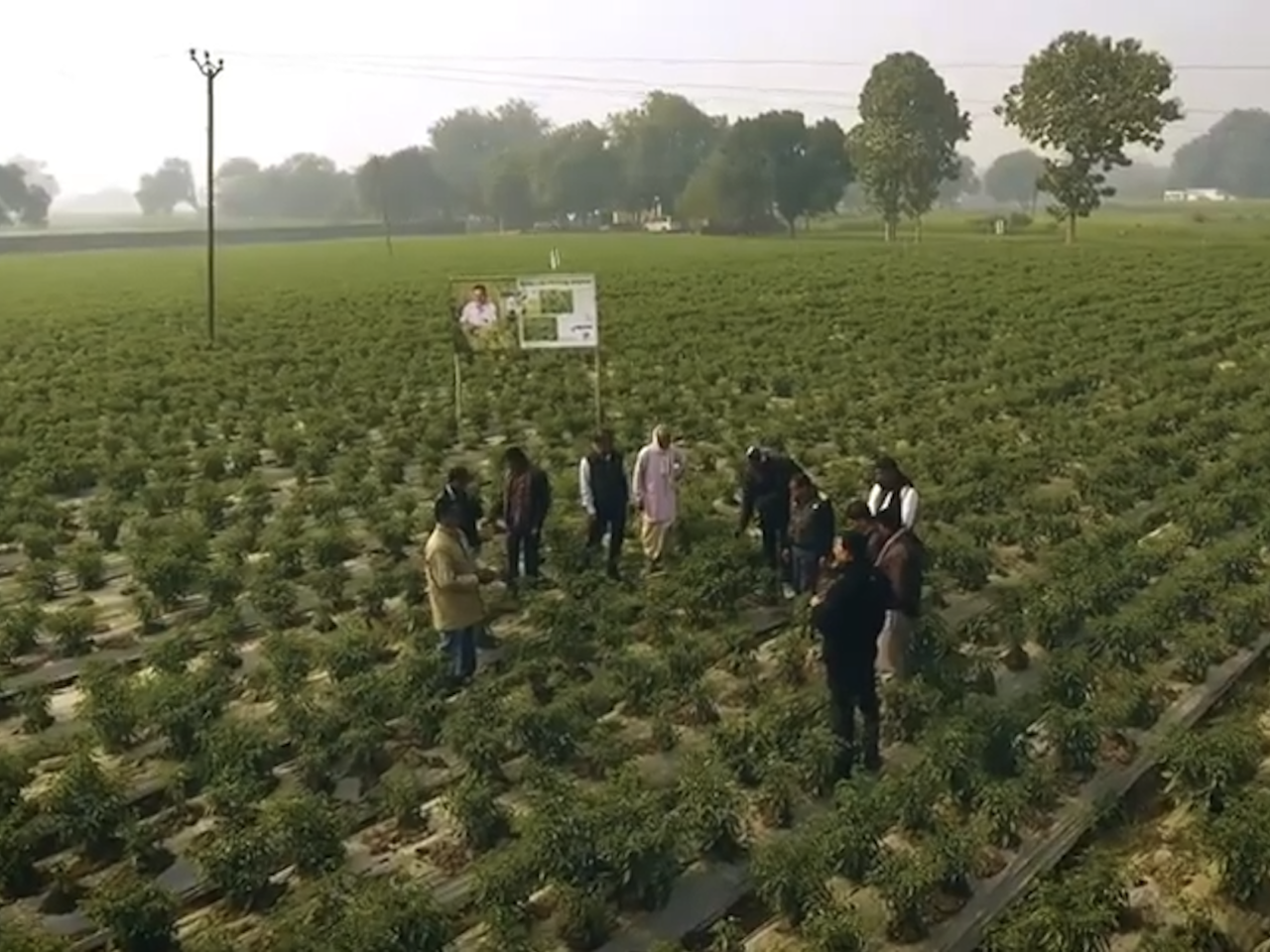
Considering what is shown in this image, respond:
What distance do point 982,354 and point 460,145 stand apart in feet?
574

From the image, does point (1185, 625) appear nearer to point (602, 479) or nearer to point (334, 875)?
point (602, 479)

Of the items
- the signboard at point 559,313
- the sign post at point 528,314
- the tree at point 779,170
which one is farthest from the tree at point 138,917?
the tree at point 779,170

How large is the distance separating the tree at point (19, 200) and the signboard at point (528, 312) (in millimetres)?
142923

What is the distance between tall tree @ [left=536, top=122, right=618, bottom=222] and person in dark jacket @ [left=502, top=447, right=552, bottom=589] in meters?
109

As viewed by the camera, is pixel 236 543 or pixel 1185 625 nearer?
pixel 1185 625

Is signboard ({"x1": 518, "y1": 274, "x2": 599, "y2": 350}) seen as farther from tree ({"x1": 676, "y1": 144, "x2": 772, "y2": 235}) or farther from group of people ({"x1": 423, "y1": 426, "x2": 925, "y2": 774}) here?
tree ({"x1": 676, "y1": 144, "x2": 772, "y2": 235})

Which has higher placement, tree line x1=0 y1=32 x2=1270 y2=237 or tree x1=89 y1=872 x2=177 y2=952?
tree line x1=0 y1=32 x2=1270 y2=237

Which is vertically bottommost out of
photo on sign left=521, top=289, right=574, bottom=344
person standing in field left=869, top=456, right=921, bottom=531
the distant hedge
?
person standing in field left=869, top=456, right=921, bottom=531

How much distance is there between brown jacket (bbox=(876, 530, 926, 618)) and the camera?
29.8 ft

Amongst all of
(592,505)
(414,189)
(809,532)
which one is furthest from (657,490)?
(414,189)

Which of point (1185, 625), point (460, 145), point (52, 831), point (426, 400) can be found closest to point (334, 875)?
point (52, 831)

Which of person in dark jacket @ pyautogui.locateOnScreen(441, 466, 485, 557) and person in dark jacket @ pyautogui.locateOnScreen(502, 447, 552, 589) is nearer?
person in dark jacket @ pyautogui.locateOnScreen(441, 466, 485, 557)

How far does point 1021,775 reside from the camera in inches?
319

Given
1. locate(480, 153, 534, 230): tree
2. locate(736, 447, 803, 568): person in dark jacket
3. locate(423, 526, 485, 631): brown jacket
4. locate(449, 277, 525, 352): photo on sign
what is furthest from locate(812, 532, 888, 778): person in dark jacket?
locate(480, 153, 534, 230): tree
